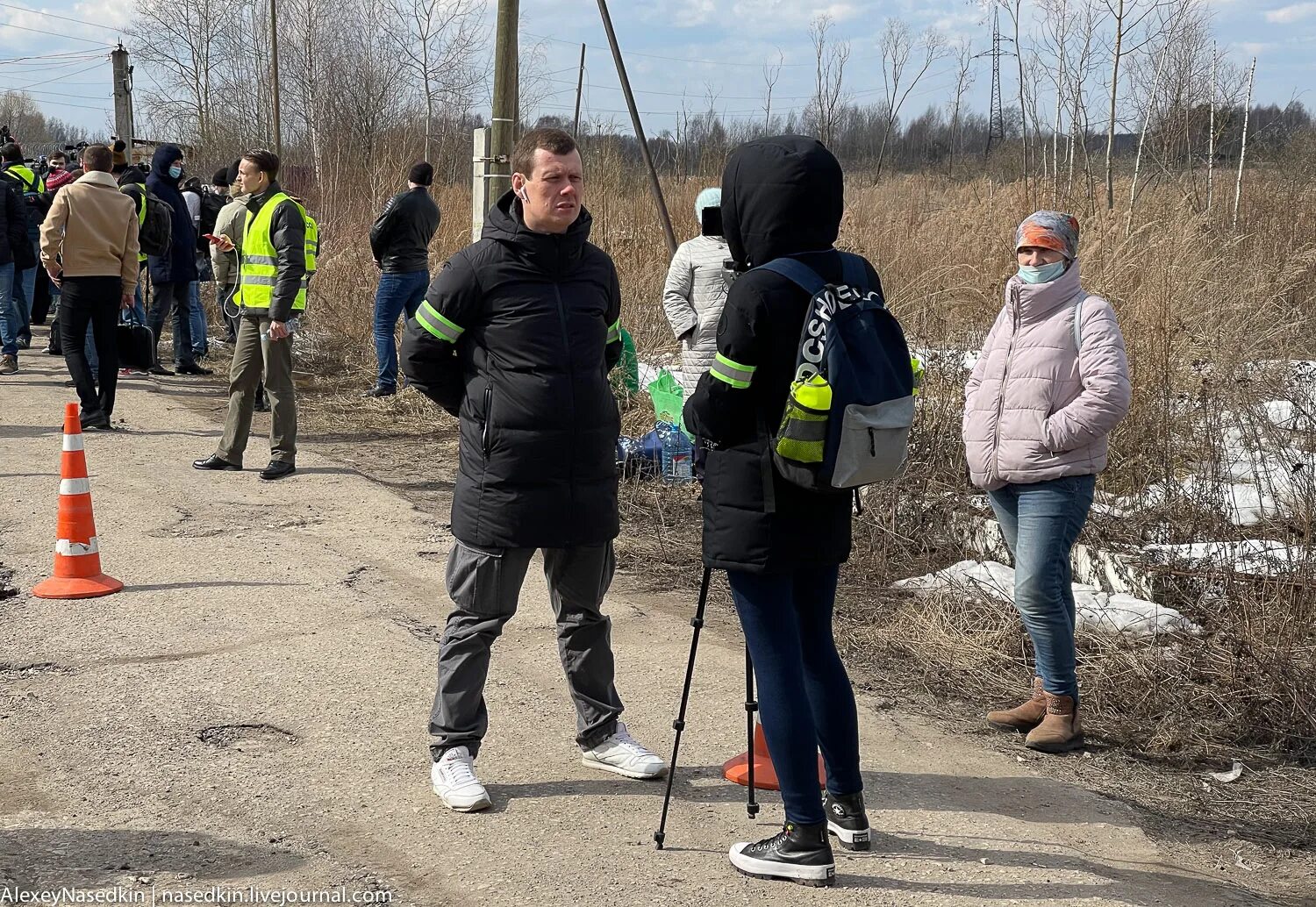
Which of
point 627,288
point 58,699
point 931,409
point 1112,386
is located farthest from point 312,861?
point 627,288

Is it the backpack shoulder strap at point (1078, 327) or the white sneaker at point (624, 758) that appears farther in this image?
the backpack shoulder strap at point (1078, 327)

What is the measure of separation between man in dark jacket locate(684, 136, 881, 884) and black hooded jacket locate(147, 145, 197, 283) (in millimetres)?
10799

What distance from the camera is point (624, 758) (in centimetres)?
438

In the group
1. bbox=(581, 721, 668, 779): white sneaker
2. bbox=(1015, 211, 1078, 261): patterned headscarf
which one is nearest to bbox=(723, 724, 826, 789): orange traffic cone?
bbox=(581, 721, 668, 779): white sneaker

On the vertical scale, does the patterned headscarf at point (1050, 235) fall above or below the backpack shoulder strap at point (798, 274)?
above

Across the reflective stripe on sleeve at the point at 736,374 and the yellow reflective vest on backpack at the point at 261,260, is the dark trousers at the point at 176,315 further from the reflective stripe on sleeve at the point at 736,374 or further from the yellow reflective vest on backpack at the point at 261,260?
the reflective stripe on sleeve at the point at 736,374

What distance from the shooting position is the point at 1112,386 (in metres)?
4.50

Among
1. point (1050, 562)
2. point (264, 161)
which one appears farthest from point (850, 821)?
point (264, 161)

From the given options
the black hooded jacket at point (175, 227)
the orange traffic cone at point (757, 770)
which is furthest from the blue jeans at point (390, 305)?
the orange traffic cone at point (757, 770)

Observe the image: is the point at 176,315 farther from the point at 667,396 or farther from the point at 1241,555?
the point at 1241,555

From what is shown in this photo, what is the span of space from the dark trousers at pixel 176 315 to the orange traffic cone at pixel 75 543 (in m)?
7.08

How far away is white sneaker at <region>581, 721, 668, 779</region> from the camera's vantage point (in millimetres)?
4348

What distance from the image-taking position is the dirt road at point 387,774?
3.66 meters

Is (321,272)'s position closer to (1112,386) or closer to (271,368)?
(271,368)
